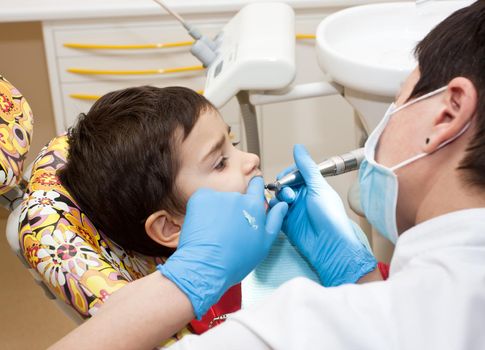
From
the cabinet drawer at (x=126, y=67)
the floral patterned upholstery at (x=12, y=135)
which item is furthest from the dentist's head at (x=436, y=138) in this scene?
the cabinet drawer at (x=126, y=67)

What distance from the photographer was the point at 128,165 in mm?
1151

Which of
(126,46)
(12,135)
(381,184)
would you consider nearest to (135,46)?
(126,46)

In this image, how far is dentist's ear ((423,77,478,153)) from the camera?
82cm

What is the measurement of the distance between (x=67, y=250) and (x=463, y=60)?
2.32 ft

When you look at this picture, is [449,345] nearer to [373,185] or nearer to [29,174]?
[373,185]

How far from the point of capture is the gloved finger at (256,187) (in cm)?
114

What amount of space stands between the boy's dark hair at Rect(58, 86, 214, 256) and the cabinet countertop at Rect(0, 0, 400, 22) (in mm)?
951

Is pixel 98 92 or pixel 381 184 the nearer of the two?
pixel 381 184

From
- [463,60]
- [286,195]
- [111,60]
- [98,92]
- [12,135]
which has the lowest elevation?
[98,92]

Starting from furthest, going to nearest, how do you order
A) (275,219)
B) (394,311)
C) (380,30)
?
(380,30), (275,219), (394,311)

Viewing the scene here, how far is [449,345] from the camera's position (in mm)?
669

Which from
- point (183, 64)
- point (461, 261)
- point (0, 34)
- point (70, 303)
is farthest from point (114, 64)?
point (461, 261)

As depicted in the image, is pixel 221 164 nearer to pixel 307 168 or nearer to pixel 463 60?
pixel 307 168

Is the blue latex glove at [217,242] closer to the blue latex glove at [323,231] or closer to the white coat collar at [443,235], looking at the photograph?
the blue latex glove at [323,231]
